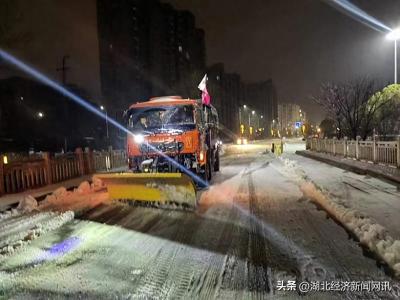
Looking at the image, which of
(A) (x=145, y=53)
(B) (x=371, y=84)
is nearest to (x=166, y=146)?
(B) (x=371, y=84)

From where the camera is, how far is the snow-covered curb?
569cm

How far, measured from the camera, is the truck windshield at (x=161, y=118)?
1300cm

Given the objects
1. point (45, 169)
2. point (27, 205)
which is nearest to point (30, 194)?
point (27, 205)

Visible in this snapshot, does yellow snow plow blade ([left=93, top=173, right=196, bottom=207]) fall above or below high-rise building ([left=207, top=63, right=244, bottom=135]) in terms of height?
below

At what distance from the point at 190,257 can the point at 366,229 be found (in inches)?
124

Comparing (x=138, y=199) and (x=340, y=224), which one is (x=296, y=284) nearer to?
(x=340, y=224)

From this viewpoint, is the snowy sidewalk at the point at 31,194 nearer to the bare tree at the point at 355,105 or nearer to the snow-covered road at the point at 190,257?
the snow-covered road at the point at 190,257

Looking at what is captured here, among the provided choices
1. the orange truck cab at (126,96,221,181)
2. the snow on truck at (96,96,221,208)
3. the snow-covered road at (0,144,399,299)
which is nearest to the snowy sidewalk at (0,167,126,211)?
the snow on truck at (96,96,221,208)

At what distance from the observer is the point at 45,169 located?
1523cm

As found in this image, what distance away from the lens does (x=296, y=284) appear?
4984mm

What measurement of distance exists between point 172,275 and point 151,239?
1933 mm

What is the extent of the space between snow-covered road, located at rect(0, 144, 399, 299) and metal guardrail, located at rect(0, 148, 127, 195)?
4.95m

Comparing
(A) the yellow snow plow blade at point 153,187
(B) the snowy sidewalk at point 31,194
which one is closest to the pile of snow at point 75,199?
(B) the snowy sidewalk at point 31,194

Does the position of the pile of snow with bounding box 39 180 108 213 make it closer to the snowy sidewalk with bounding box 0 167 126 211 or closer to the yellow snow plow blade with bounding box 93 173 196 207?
the snowy sidewalk with bounding box 0 167 126 211
